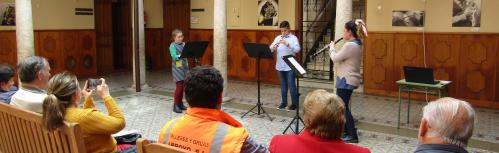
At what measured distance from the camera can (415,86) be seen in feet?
21.2

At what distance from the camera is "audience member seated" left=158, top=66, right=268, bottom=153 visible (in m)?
2.56

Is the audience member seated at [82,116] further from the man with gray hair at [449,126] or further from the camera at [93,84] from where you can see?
the man with gray hair at [449,126]

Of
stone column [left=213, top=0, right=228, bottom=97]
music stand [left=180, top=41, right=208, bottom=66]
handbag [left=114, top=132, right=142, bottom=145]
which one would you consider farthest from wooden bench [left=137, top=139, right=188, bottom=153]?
stone column [left=213, top=0, right=228, bottom=97]

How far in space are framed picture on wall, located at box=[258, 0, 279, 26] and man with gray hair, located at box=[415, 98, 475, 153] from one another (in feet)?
29.1

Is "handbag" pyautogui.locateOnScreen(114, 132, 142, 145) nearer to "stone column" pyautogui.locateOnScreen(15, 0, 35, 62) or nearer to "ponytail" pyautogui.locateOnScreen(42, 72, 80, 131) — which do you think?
"ponytail" pyautogui.locateOnScreen(42, 72, 80, 131)

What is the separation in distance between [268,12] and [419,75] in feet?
17.3

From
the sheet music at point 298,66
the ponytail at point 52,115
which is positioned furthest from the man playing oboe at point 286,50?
the ponytail at point 52,115

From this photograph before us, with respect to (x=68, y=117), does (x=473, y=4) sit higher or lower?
higher

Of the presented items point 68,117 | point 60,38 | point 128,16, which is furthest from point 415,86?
point 128,16

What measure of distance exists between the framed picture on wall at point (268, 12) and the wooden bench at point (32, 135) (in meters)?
7.94

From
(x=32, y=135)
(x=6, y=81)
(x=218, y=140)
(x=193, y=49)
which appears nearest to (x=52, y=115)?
(x=32, y=135)

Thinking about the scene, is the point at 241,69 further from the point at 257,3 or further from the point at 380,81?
the point at 380,81

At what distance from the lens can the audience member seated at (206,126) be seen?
101 inches

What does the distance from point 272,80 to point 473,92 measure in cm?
438
